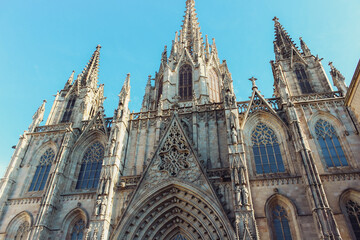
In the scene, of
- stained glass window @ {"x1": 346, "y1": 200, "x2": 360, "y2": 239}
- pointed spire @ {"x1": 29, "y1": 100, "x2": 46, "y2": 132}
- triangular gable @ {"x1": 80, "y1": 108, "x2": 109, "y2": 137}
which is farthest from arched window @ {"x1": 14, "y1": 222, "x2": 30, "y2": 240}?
stained glass window @ {"x1": 346, "y1": 200, "x2": 360, "y2": 239}

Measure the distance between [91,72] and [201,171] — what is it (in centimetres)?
1840

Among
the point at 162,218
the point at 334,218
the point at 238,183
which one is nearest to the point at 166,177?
the point at 162,218

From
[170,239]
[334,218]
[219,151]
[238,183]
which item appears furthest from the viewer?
[219,151]

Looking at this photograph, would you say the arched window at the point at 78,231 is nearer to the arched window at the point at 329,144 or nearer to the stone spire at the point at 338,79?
the arched window at the point at 329,144

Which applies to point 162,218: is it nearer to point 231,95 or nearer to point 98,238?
point 98,238

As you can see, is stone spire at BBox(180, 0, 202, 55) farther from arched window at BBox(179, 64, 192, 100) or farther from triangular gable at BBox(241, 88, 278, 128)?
triangular gable at BBox(241, 88, 278, 128)

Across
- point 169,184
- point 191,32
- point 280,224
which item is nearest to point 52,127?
point 169,184

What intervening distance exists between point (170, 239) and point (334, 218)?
8991mm

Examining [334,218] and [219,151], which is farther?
[219,151]

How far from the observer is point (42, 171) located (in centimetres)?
2055

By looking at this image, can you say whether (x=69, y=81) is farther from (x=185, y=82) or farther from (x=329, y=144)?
(x=329, y=144)

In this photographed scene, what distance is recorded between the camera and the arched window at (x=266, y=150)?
55.6ft

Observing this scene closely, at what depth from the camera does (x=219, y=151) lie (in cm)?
1780

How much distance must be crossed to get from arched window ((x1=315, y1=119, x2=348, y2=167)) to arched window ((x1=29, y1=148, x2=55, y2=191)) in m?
19.7
